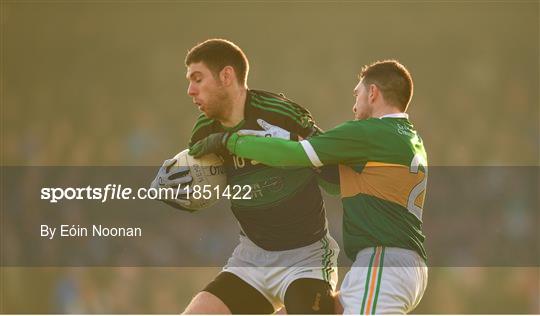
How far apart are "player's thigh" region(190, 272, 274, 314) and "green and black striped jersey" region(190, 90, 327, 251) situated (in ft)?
0.64

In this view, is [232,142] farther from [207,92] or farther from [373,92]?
[373,92]

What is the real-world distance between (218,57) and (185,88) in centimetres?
423

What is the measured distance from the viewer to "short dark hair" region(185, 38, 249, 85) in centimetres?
418

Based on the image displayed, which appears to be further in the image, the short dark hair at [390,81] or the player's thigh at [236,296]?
the player's thigh at [236,296]

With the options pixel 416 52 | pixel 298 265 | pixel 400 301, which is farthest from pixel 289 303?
pixel 416 52

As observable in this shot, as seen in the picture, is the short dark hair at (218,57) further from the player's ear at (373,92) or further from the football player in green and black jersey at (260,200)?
the player's ear at (373,92)

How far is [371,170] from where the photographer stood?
12.4 ft

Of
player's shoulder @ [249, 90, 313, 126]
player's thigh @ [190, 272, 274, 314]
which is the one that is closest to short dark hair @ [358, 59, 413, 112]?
player's shoulder @ [249, 90, 313, 126]

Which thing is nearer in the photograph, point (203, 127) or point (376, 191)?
point (376, 191)

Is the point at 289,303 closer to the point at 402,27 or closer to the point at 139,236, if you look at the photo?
the point at 139,236

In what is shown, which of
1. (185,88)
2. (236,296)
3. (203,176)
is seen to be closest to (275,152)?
(203,176)

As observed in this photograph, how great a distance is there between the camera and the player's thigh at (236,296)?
13.5ft

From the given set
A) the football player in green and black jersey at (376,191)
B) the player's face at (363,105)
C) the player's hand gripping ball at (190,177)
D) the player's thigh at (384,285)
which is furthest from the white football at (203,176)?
the player's thigh at (384,285)

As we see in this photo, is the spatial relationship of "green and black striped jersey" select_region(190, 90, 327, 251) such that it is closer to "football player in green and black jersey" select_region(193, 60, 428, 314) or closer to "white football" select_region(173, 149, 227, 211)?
"white football" select_region(173, 149, 227, 211)
